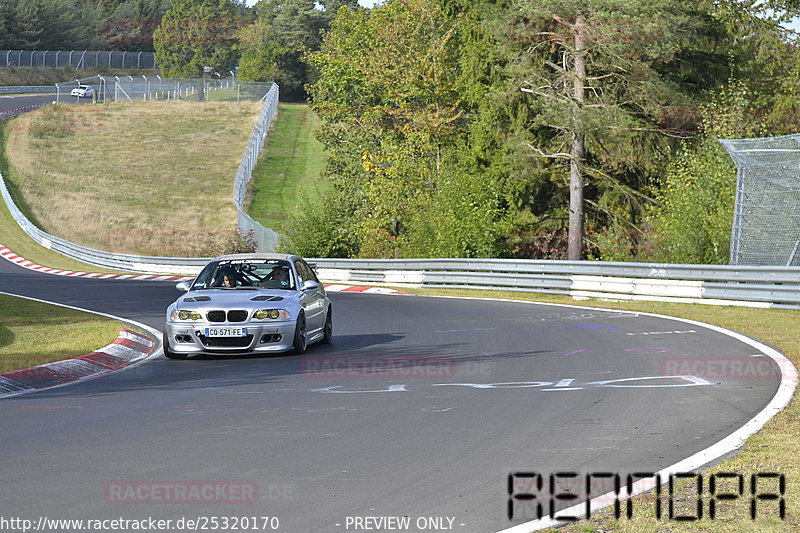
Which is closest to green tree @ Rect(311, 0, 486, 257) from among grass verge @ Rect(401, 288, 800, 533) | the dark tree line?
grass verge @ Rect(401, 288, 800, 533)

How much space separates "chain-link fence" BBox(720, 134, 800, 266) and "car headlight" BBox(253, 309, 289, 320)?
12.0 m

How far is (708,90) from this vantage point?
1649 inches

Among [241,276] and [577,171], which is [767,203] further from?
[577,171]

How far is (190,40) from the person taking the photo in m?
136

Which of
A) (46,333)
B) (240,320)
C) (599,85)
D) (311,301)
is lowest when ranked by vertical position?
(46,333)

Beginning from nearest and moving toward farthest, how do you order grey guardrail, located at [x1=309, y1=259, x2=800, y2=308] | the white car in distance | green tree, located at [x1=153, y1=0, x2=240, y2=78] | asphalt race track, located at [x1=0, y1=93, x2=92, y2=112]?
grey guardrail, located at [x1=309, y1=259, x2=800, y2=308]
the white car in distance
asphalt race track, located at [x1=0, y1=93, x2=92, y2=112]
green tree, located at [x1=153, y1=0, x2=240, y2=78]

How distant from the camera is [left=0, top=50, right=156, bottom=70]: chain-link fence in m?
121

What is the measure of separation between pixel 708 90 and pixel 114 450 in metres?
38.1

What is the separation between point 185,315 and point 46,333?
4.33 metres

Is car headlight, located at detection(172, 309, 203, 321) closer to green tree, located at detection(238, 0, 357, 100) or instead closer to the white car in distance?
the white car in distance

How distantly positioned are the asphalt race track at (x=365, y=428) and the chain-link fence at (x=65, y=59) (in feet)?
382

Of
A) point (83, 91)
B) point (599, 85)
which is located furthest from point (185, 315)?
point (83, 91)

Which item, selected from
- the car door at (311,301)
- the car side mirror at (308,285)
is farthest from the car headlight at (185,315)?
the car side mirror at (308,285)

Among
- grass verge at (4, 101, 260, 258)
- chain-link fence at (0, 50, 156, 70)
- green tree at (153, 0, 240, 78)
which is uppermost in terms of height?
green tree at (153, 0, 240, 78)
